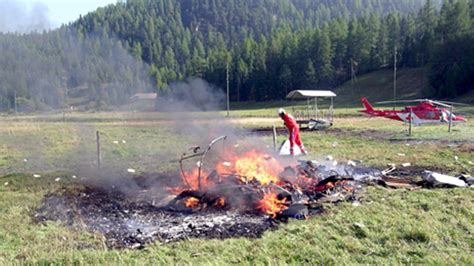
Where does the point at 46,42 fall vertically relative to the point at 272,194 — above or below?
above

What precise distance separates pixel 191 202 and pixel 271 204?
2.14 m

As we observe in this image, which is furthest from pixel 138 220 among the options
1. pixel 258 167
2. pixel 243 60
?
pixel 243 60

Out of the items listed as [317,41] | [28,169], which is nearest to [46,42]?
[28,169]

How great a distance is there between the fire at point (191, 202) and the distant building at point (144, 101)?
15.9 meters

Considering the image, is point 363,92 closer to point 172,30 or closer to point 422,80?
point 422,80

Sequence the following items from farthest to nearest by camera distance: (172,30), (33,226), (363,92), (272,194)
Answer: (172,30), (363,92), (272,194), (33,226)

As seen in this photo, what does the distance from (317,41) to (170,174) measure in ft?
282

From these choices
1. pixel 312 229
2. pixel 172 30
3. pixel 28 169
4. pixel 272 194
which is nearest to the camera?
pixel 312 229

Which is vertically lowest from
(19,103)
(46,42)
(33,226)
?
(33,226)

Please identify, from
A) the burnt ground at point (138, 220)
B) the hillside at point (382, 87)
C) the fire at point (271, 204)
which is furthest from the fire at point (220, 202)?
the hillside at point (382, 87)

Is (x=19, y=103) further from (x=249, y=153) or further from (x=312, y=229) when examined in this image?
(x=312, y=229)

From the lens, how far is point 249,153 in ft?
47.4

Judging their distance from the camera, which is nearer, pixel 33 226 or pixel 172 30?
pixel 33 226

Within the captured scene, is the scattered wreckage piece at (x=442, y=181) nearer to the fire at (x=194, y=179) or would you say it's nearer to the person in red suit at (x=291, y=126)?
the person in red suit at (x=291, y=126)
